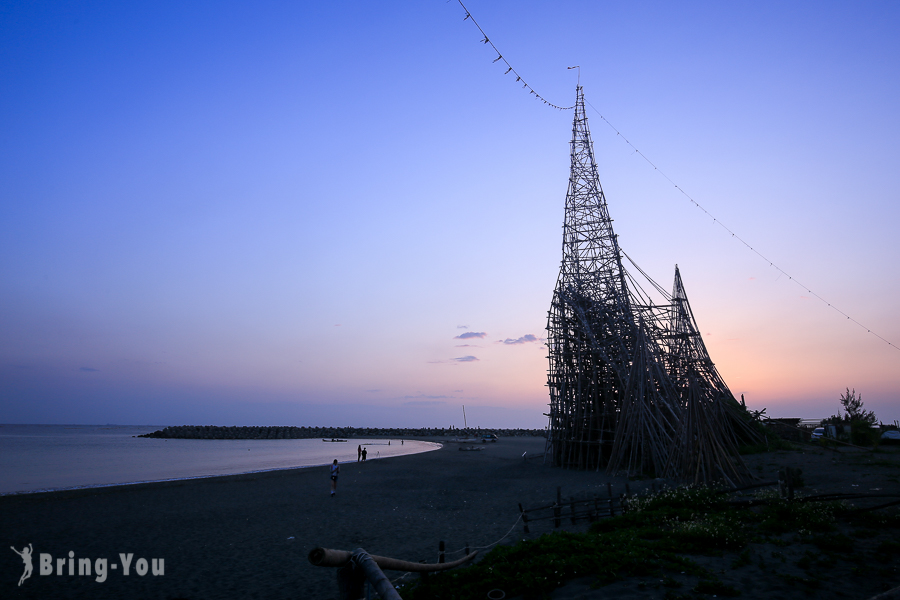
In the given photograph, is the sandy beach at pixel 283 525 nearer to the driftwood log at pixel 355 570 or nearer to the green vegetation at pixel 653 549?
the green vegetation at pixel 653 549

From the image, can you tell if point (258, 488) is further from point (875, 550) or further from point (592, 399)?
point (875, 550)

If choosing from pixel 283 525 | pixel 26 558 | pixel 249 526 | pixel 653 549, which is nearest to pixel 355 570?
pixel 653 549

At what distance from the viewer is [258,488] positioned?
26203mm

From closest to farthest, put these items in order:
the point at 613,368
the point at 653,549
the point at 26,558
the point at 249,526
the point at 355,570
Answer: the point at 355,570
the point at 653,549
the point at 26,558
the point at 249,526
the point at 613,368

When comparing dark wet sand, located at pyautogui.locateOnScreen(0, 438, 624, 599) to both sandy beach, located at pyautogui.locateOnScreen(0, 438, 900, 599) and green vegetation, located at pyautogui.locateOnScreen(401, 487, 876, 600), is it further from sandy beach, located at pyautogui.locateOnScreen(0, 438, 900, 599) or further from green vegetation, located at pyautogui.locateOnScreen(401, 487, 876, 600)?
green vegetation, located at pyautogui.locateOnScreen(401, 487, 876, 600)

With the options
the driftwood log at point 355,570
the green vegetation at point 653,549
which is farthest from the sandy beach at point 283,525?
the driftwood log at point 355,570

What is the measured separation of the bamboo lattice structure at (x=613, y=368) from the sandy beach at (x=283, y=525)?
2.28m

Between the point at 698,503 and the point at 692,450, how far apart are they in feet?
19.2

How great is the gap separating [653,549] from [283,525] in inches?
514

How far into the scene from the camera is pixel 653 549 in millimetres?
9242

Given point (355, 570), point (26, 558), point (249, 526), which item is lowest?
point (249, 526)

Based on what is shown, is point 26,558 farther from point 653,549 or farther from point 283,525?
point 653,549

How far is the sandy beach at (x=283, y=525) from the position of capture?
11.0 meters

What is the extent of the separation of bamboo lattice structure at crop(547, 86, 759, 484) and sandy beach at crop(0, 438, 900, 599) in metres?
2.28
